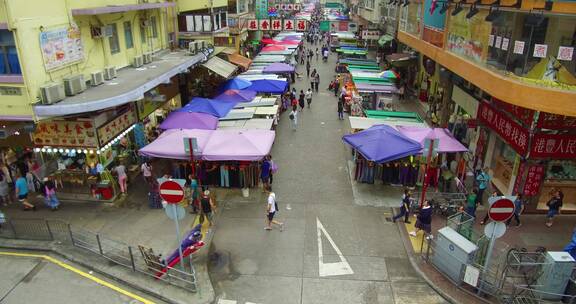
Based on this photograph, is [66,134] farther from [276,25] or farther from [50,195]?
[276,25]

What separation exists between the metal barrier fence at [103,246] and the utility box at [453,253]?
245 inches

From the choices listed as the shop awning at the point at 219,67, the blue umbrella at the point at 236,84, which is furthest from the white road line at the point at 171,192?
the blue umbrella at the point at 236,84

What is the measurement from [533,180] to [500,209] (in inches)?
225

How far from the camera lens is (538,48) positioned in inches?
443

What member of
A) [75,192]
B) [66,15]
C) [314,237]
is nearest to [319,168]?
[314,237]

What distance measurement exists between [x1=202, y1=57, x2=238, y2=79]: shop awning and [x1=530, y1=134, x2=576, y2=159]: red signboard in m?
15.7

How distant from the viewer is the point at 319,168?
56.4 ft

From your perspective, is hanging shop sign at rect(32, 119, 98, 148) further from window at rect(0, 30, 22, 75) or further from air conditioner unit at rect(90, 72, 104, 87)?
window at rect(0, 30, 22, 75)

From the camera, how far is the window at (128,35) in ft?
55.4

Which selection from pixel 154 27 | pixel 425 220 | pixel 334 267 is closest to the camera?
pixel 334 267

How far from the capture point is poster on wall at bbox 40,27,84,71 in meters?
11.5

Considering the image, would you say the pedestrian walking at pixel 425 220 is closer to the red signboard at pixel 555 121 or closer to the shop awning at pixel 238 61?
the red signboard at pixel 555 121

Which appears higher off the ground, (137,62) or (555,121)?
(137,62)

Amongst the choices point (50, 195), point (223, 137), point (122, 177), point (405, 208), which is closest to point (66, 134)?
point (50, 195)
